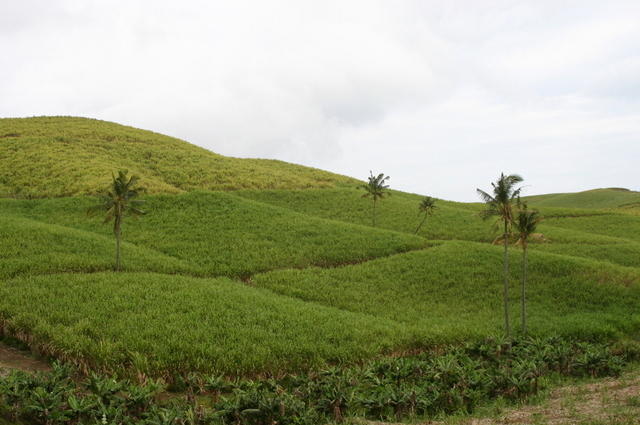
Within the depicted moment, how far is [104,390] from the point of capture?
53.3ft

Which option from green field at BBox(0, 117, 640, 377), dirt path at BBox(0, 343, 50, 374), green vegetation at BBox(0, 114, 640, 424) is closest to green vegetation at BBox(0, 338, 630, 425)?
green vegetation at BBox(0, 114, 640, 424)

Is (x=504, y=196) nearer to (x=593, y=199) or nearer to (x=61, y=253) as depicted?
(x=61, y=253)

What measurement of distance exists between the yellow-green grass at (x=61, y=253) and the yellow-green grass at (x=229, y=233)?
96cm

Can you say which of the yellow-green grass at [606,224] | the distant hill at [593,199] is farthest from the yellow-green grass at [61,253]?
the distant hill at [593,199]

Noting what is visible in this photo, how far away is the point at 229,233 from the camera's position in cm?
4809

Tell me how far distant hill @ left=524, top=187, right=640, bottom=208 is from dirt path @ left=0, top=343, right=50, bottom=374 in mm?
119072

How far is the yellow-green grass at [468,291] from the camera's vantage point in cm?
2980

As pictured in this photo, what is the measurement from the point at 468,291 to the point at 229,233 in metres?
25.3

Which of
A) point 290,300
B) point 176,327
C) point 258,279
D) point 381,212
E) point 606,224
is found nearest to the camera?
point 176,327

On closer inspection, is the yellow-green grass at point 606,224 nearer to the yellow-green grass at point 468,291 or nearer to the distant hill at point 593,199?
the yellow-green grass at point 468,291

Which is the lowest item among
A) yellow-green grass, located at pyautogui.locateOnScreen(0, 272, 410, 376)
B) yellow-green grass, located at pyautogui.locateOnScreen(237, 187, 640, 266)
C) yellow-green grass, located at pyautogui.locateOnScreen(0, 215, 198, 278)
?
yellow-green grass, located at pyautogui.locateOnScreen(0, 272, 410, 376)

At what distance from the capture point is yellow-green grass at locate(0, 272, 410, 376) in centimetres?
2073

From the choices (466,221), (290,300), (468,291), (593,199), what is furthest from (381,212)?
(593,199)

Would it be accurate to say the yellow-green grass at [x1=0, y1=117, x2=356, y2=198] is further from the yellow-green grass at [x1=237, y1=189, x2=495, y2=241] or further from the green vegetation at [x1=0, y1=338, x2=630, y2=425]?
the green vegetation at [x1=0, y1=338, x2=630, y2=425]
